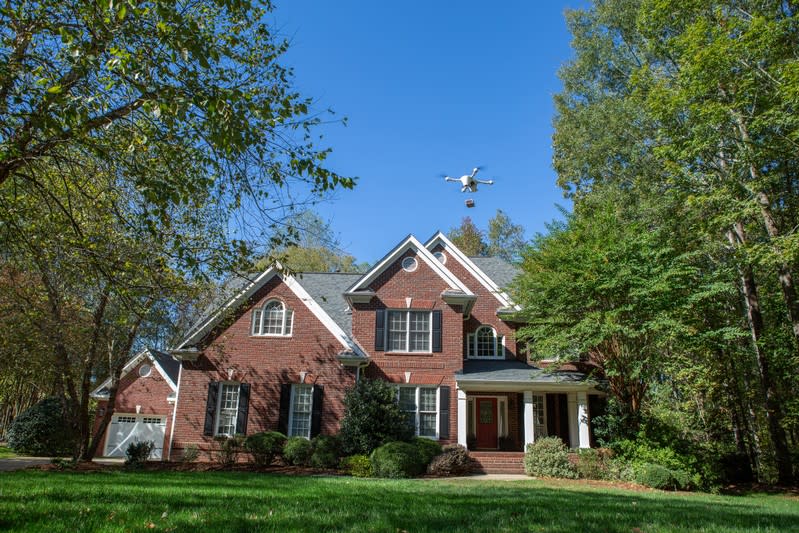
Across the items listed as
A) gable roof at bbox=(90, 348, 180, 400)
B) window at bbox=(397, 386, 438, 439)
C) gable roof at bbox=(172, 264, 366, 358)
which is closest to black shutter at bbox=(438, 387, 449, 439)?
window at bbox=(397, 386, 438, 439)

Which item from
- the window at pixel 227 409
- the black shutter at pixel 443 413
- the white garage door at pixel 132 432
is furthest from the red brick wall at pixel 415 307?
the white garage door at pixel 132 432

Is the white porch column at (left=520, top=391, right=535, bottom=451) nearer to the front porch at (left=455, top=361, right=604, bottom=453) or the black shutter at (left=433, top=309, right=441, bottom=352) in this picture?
the front porch at (left=455, top=361, right=604, bottom=453)

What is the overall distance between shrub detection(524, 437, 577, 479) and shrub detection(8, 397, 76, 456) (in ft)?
63.6

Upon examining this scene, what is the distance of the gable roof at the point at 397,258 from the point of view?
20797mm

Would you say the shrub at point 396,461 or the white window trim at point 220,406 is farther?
the white window trim at point 220,406

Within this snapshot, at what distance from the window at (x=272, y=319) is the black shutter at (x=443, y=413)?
6.13 metres

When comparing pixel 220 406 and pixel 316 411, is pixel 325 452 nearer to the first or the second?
pixel 316 411

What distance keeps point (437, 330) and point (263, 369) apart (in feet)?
21.8

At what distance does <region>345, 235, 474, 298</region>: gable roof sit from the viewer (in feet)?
68.2

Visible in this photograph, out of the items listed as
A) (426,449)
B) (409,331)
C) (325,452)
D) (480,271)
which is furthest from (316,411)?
(480,271)

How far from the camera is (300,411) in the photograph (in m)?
19.4

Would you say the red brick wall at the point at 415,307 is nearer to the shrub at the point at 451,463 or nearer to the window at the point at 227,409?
the shrub at the point at 451,463

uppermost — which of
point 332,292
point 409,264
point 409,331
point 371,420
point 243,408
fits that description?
point 409,264

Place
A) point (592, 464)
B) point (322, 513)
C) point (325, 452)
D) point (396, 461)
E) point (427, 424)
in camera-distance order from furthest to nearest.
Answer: point (427, 424) → point (325, 452) → point (592, 464) → point (396, 461) → point (322, 513)
